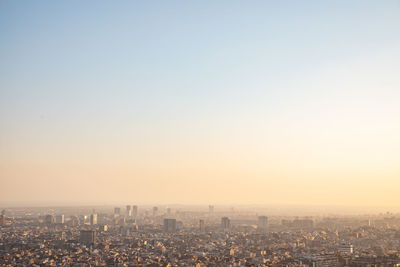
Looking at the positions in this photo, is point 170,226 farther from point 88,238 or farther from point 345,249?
point 345,249

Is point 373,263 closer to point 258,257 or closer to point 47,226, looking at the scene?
point 258,257

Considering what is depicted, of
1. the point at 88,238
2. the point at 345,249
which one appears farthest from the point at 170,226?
the point at 345,249

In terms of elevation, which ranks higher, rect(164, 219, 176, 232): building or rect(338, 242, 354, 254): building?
rect(338, 242, 354, 254): building

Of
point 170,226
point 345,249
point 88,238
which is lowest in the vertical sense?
point 170,226

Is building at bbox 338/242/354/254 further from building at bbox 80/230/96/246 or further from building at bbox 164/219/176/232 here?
building at bbox 164/219/176/232

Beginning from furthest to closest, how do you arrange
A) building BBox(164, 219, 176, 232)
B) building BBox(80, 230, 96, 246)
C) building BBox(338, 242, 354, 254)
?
building BBox(164, 219, 176, 232) → building BBox(80, 230, 96, 246) → building BBox(338, 242, 354, 254)

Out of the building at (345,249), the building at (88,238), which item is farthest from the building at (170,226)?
the building at (345,249)

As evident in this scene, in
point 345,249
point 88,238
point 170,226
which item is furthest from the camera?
point 170,226

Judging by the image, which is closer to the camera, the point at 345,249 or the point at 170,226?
the point at 345,249

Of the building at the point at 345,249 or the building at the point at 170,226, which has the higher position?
the building at the point at 345,249

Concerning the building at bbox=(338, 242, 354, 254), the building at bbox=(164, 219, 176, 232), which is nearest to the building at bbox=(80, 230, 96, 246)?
the building at bbox=(164, 219, 176, 232)

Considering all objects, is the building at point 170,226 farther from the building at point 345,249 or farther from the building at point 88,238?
the building at point 345,249
